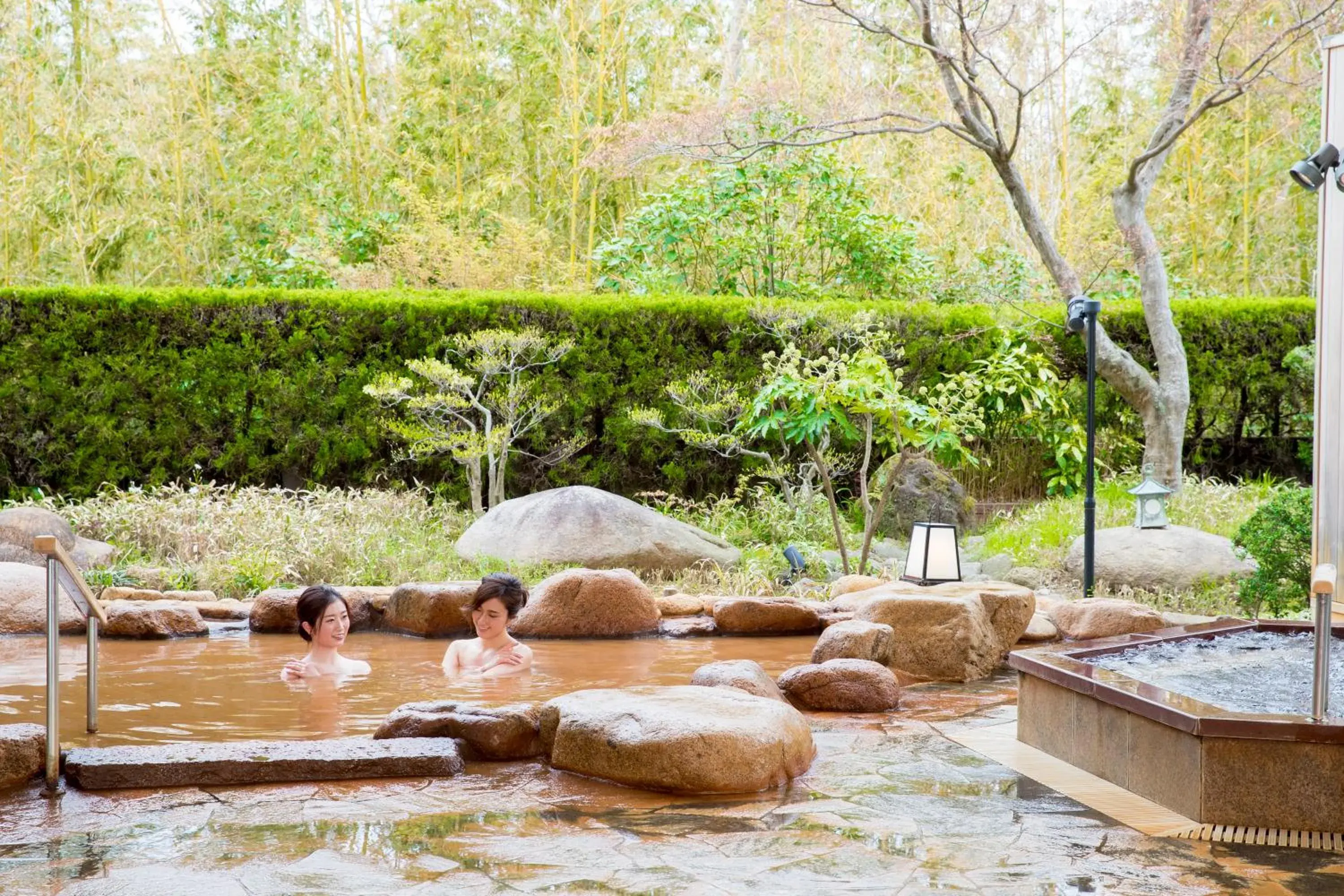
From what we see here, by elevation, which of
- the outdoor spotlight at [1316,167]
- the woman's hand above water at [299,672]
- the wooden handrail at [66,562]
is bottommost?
the woman's hand above water at [299,672]

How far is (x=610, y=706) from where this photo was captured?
441cm

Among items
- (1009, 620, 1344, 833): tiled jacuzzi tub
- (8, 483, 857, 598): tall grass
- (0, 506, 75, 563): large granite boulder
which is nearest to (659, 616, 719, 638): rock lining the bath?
(8, 483, 857, 598): tall grass

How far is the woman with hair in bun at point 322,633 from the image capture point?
6.07 meters

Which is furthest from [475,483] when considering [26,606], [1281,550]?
[1281,550]

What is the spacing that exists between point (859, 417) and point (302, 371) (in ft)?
15.7

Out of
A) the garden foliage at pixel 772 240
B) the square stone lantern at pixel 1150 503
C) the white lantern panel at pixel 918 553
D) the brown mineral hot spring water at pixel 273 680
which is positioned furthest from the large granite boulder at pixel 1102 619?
the garden foliage at pixel 772 240

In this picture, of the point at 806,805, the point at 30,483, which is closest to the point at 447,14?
the point at 30,483

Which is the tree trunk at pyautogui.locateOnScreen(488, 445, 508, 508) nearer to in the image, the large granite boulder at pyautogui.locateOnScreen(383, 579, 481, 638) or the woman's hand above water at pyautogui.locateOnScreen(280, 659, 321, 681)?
the large granite boulder at pyautogui.locateOnScreen(383, 579, 481, 638)

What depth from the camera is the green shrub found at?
Result: 24.3 feet

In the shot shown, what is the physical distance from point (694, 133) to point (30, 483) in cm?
629

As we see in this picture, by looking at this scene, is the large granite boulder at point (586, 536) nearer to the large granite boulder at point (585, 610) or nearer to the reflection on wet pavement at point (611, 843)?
the large granite boulder at point (585, 610)

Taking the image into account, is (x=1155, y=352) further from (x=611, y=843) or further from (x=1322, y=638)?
(x=611, y=843)

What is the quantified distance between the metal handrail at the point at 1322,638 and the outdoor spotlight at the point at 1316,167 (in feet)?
8.75

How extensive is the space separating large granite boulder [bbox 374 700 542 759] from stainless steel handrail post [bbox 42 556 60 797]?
1056 mm
